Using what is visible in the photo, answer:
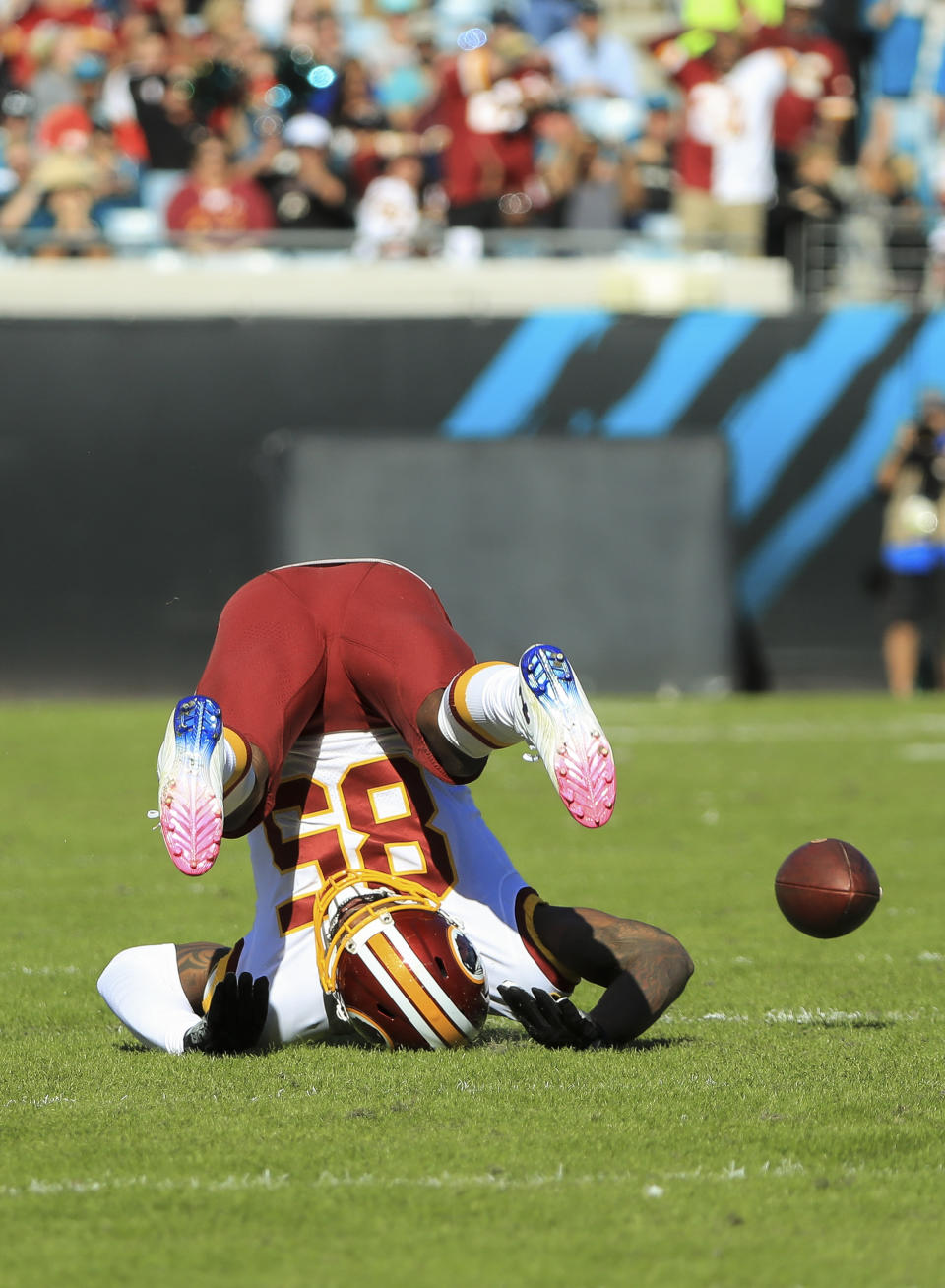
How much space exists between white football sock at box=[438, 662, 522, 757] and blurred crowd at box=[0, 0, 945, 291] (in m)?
12.0

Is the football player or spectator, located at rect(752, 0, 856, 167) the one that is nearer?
the football player

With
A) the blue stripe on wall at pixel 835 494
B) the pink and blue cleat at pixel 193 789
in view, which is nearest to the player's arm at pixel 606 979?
the pink and blue cleat at pixel 193 789

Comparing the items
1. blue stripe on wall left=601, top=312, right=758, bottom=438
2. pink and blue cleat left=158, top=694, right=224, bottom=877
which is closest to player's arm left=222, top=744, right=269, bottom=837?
pink and blue cleat left=158, top=694, right=224, bottom=877

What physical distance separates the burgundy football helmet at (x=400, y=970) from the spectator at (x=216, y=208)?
12082 mm

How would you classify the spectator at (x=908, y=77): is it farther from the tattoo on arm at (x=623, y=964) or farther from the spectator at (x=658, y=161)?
the tattoo on arm at (x=623, y=964)

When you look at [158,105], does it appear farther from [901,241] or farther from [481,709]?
[481,709]

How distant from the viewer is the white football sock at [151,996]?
4793 millimetres

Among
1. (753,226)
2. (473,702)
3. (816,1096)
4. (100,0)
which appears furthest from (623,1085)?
(100,0)

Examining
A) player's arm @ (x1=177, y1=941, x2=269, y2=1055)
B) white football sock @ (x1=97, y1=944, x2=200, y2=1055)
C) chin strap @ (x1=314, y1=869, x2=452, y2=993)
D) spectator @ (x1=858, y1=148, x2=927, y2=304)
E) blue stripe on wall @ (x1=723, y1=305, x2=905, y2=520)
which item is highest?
chin strap @ (x1=314, y1=869, x2=452, y2=993)

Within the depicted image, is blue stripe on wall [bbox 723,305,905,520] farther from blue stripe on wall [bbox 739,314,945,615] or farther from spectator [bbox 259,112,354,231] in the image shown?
spectator [bbox 259,112,354,231]

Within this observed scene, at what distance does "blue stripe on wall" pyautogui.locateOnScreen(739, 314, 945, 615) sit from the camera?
1606 centimetres

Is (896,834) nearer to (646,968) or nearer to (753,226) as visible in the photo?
(646,968)

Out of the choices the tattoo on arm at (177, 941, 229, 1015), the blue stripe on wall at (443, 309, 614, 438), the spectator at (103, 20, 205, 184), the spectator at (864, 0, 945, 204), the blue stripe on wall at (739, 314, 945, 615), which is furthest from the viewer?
the spectator at (864, 0, 945, 204)

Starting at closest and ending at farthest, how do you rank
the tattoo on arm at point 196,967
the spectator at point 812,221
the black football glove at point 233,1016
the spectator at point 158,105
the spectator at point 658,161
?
the black football glove at point 233,1016, the tattoo on arm at point 196,967, the spectator at point 812,221, the spectator at point 158,105, the spectator at point 658,161
